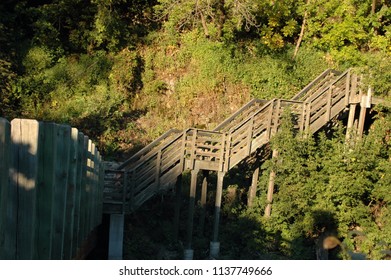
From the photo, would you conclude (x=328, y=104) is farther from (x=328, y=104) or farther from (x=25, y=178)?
(x=25, y=178)

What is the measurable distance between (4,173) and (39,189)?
993mm

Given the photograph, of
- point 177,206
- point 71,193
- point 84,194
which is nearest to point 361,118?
point 177,206

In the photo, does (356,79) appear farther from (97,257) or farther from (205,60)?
(97,257)

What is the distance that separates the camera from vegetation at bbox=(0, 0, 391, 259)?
16672 millimetres

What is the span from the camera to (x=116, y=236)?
39.1ft

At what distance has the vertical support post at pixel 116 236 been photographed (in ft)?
38.7

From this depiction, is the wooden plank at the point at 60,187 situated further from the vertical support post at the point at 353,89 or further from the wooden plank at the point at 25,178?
the vertical support post at the point at 353,89

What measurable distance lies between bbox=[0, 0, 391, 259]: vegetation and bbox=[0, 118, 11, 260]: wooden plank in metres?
→ 11.7

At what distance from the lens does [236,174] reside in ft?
50.2

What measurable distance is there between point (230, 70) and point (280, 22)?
2.46 meters

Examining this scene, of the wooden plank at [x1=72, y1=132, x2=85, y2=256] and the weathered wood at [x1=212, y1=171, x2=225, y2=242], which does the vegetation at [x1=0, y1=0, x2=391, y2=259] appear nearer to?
the weathered wood at [x1=212, y1=171, x2=225, y2=242]

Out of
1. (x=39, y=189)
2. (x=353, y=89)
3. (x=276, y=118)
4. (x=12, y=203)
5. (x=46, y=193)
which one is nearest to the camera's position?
(x=12, y=203)

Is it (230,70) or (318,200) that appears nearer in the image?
(318,200)

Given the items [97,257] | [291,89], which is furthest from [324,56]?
[97,257]
